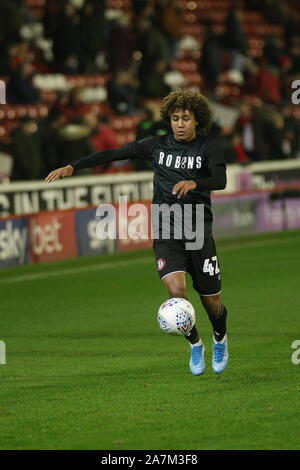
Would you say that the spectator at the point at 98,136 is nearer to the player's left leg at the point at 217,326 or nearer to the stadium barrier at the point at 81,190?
the stadium barrier at the point at 81,190

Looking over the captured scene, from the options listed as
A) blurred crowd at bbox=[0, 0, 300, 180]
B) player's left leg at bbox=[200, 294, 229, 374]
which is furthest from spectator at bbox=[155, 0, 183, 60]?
player's left leg at bbox=[200, 294, 229, 374]

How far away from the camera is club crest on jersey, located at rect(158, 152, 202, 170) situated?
31.4ft

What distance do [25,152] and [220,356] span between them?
11022 mm

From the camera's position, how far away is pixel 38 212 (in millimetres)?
19359

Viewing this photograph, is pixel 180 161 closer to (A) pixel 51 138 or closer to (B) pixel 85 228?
(B) pixel 85 228

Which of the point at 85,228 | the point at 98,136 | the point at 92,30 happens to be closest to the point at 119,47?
the point at 92,30

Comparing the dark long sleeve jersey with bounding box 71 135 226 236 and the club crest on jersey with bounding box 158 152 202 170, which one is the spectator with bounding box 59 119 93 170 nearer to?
the dark long sleeve jersey with bounding box 71 135 226 236

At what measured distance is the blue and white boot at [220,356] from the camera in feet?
32.6

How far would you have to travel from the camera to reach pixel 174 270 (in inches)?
374

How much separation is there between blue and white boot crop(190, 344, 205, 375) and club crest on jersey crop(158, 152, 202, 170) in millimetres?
1439

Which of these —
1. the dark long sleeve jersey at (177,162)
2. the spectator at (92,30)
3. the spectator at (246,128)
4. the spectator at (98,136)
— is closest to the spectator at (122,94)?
→ the spectator at (92,30)

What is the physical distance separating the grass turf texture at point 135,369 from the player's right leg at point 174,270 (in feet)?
0.96
